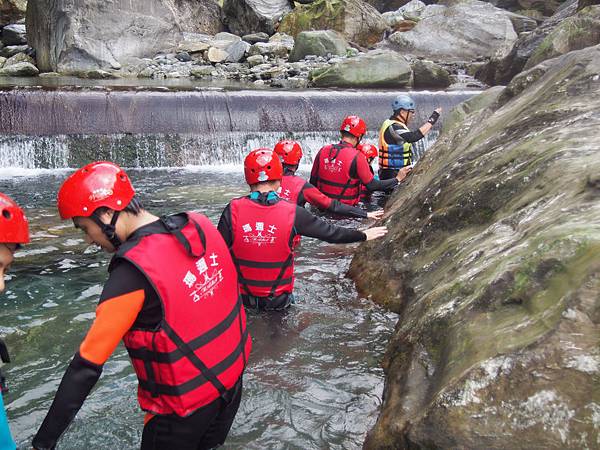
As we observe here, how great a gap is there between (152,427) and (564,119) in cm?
378

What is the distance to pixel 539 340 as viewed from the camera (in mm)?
2490

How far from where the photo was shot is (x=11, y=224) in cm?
244

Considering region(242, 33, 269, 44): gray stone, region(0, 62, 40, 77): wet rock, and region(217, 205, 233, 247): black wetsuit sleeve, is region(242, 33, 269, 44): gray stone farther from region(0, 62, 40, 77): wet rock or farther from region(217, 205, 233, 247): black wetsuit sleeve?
region(217, 205, 233, 247): black wetsuit sleeve

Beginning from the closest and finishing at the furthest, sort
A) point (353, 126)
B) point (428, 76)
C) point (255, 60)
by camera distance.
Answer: point (353, 126), point (428, 76), point (255, 60)

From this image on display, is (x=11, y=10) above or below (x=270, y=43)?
above

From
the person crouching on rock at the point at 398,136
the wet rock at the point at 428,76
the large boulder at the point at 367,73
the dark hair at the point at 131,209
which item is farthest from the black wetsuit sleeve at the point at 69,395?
the wet rock at the point at 428,76

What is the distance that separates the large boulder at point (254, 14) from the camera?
100 ft

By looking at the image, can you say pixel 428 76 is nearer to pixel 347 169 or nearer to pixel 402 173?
pixel 402 173

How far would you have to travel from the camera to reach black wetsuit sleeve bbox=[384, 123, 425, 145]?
8.69 m

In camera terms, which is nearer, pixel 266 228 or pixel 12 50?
pixel 266 228

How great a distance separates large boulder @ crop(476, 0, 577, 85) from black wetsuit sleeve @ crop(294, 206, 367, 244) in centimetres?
1434

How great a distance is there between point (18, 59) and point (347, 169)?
20.4m

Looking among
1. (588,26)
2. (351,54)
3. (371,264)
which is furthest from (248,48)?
(371,264)

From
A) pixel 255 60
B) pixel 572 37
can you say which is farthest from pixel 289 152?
pixel 255 60
